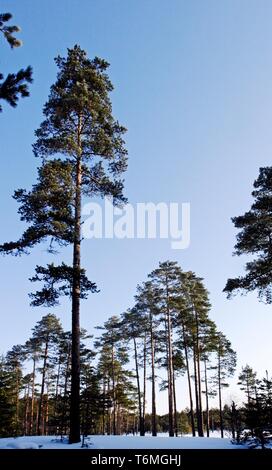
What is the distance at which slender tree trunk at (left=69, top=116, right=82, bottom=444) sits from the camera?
1224 cm

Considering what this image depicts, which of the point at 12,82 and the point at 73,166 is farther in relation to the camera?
the point at 73,166

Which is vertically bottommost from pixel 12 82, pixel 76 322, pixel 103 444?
pixel 103 444

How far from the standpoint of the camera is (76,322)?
13805mm

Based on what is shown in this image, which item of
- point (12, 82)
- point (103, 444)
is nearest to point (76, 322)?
point (103, 444)

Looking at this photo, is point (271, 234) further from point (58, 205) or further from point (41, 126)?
point (41, 126)

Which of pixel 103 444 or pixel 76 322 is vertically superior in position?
pixel 76 322

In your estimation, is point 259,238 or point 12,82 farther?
point 259,238

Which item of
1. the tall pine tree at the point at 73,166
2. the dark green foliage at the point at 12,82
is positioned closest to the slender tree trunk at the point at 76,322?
the tall pine tree at the point at 73,166

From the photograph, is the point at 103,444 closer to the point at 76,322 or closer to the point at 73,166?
the point at 76,322

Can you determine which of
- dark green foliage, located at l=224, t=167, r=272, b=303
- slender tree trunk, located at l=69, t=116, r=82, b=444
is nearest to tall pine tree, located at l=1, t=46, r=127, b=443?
slender tree trunk, located at l=69, t=116, r=82, b=444

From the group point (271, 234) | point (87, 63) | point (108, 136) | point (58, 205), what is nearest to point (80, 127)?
point (108, 136)

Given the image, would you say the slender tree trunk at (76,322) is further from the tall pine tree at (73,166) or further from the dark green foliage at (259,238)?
the dark green foliage at (259,238)

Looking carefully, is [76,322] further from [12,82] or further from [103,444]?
[12,82]

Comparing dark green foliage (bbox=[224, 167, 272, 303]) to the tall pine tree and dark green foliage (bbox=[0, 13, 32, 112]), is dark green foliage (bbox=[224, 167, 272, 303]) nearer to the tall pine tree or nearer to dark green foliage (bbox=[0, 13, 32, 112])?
the tall pine tree
